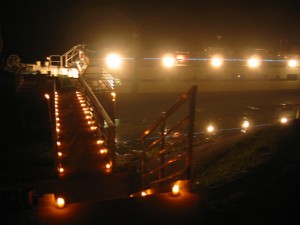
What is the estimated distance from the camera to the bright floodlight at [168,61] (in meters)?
22.1

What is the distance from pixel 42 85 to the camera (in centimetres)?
1608

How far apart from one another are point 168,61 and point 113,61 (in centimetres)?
411

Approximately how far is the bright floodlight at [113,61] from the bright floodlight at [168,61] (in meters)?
3.34

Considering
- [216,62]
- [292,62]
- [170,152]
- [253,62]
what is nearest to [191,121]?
[170,152]

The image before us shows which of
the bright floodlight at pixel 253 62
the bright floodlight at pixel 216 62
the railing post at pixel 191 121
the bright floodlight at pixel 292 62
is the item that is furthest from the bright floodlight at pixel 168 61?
the railing post at pixel 191 121

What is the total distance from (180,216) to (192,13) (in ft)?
95.9

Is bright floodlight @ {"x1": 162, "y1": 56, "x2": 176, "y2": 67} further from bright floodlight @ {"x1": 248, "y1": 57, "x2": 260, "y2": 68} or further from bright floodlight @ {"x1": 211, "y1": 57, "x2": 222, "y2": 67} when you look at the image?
bright floodlight @ {"x1": 248, "y1": 57, "x2": 260, "y2": 68}

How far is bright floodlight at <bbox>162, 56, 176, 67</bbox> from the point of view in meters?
22.1

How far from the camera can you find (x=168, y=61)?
2212 centimetres

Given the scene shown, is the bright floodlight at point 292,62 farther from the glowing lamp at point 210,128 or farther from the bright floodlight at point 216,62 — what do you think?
the glowing lamp at point 210,128

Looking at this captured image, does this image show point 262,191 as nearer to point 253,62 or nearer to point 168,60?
point 168,60

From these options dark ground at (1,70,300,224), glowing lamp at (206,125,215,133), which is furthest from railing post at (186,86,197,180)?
glowing lamp at (206,125,215,133)

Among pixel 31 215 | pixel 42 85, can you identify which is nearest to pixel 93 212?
pixel 31 215

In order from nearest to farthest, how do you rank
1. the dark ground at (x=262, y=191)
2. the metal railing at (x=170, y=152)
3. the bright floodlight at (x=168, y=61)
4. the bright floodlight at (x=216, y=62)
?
the dark ground at (x=262, y=191), the metal railing at (x=170, y=152), the bright floodlight at (x=168, y=61), the bright floodlight at (x=216, y=62)
